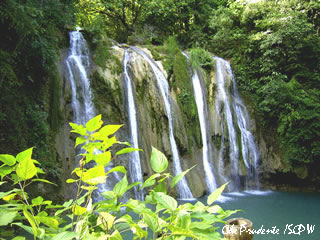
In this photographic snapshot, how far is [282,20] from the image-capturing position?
11578 millimetres

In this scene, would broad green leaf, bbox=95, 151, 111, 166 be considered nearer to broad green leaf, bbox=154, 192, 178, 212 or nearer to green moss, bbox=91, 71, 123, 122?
broad green leaf, bbox=154, 192, 178, 212

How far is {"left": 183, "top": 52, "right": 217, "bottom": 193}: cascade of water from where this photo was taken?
8219mm

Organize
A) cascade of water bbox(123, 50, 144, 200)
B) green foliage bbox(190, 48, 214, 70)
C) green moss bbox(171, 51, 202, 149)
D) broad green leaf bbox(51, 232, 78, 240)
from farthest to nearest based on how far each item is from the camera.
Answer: green foliage bbox(190, 48, 214, 70) < green moss bbox(171, 51, 202, 149) < cascade of water bbox(123, 50, 144, 200) < broad green leaf bbox(51, 232, 78, 240)

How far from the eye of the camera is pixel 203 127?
895 centimetres

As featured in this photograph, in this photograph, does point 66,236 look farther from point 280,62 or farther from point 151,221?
point 280,62

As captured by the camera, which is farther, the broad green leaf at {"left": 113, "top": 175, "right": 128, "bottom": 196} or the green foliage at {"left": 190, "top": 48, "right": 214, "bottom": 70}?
the green foliage at {"left": 190, "top": 48, "right": 214, "bottom": 70}

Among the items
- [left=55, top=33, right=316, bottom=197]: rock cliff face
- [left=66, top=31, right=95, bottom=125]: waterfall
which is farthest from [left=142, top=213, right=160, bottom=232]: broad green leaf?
[left=66, top=31, right=95, bottom=125]: waterfall

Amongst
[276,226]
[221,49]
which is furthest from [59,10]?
[221,49]

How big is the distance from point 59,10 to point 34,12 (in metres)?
1.42

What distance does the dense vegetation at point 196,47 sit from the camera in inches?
192

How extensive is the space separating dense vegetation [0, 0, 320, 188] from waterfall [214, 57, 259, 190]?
2.97ft

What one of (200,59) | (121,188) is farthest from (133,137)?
(121,188)

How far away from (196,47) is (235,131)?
17.4 ft

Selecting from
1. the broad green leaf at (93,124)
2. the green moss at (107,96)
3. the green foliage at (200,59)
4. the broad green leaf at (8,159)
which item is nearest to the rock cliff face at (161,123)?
the green moss at (107,96)
